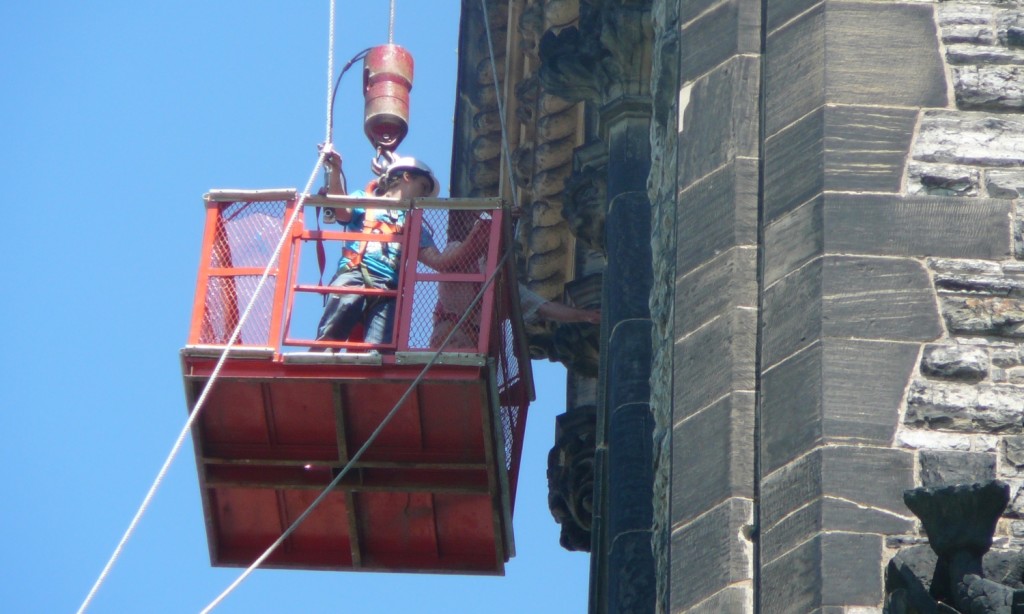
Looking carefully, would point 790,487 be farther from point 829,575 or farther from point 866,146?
point 866,146

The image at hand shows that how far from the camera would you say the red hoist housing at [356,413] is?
50.9 ft

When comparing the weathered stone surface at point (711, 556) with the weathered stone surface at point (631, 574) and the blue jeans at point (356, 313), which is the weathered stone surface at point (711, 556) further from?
the blue jeans at point (356, 313)

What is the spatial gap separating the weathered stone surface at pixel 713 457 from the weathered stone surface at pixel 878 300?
1.44 feet

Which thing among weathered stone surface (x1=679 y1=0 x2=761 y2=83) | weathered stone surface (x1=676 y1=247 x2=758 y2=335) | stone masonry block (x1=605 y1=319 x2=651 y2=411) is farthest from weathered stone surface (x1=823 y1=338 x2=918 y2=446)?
stone masonry block (x1=605 y1=319 x2=651 y2=411)

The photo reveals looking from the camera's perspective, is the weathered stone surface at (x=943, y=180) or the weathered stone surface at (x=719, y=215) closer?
the weathered stone surface at (x=943, y=180)

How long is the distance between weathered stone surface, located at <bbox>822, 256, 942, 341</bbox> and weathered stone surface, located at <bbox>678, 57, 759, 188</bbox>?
835 mm

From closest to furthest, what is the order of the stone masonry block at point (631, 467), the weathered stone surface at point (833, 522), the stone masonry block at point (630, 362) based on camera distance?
1. the weathered stone surface at point (833, 522)
2. the stone masonry block at point (631, 467)
3. the stone masonry block at point (630, 362)

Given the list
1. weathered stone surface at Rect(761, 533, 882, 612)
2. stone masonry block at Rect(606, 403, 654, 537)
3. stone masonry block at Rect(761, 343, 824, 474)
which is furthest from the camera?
stone masonry block at Rect(606, 403, 654, 537)

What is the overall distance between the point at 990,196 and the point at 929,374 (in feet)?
2.68

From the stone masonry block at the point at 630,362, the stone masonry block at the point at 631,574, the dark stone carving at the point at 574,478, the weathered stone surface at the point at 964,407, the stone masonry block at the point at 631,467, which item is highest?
the weathered stone surface at the point at 964,407

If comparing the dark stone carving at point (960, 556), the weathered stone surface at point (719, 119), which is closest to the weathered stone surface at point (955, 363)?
the dark stone carving at point (960, 556)

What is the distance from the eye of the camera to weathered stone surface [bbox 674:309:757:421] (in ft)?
37.9

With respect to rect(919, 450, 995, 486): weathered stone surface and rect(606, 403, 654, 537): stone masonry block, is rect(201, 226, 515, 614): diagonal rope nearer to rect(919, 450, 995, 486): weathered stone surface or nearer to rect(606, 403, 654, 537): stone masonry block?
rect(606, 403, 654, 537): stone masonry block

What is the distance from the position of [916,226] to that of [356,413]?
196 inches
